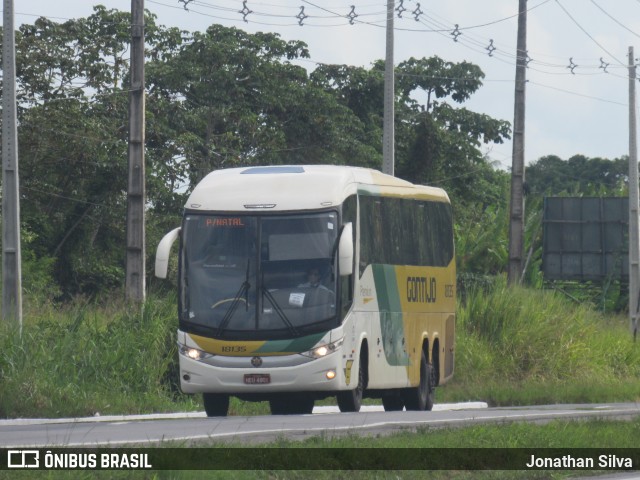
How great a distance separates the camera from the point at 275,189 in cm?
2008

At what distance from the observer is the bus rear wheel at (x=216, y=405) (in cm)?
2039

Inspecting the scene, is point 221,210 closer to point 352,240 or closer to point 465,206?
point 352,240

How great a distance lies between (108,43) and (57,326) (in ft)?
85.6

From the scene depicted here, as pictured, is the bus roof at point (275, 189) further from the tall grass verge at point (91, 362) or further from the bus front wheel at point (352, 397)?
the tall grass verge at point (91, 362)

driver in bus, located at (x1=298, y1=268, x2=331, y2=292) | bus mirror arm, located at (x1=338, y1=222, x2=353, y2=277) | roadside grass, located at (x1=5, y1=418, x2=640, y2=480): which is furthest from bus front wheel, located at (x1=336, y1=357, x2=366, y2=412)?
roadside grass, located at (x1=5, y1=418, x2=640, y2=480)

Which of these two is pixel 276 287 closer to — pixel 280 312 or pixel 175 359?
pixel 280 312

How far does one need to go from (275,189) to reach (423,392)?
576 centimetres

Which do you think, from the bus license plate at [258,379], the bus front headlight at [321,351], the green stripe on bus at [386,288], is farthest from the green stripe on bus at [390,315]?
the bus license plate at [258,379]

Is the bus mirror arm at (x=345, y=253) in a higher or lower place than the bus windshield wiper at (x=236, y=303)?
higher

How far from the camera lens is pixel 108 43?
1853 inches

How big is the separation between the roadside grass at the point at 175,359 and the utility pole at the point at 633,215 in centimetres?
482

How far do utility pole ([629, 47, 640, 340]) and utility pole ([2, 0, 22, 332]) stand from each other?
927 inches

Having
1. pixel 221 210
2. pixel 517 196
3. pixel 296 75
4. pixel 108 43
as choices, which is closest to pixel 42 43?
pixel 108 43

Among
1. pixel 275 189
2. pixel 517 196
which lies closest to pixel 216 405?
pixel 275 189
